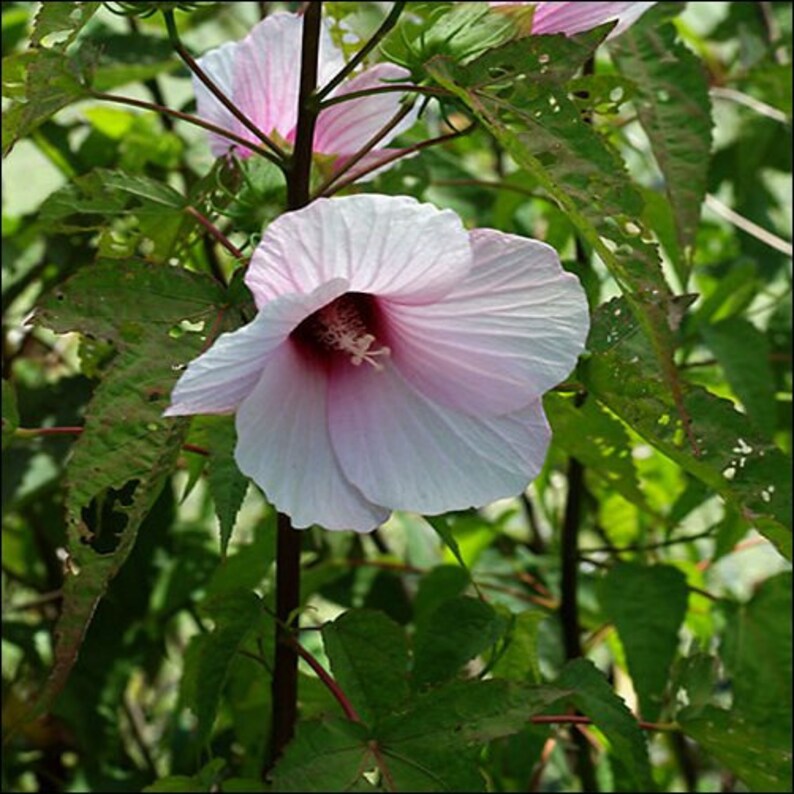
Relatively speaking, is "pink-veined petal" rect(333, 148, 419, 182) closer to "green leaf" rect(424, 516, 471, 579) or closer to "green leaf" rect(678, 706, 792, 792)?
"green leaf" rect(424, 516, 471, 579)

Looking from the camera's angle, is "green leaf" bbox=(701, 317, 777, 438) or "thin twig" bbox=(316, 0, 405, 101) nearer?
"thin twig" bbox=(316, 0, 405, 101)

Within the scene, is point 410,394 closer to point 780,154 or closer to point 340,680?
point 340,680

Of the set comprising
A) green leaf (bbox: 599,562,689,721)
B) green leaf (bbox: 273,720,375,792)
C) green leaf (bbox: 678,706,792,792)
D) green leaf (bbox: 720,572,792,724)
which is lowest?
green leaf (bbox: 720,572,792,724)

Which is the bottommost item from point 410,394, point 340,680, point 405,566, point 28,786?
point 28,786

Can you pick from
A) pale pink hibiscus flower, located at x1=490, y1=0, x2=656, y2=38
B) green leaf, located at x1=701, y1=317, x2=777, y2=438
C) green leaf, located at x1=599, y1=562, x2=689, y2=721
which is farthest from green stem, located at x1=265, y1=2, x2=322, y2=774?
green leaf, located at x1=701, y1=317, x2=777, y2=438

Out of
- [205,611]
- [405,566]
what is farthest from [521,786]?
[205,611]

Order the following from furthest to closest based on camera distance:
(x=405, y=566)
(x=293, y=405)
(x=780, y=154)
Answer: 1. (x=780, y=154)
2. (x=405, y=566)
3. (x=293, y=405)

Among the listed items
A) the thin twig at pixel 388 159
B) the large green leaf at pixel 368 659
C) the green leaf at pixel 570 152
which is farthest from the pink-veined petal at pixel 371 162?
the large green leaf at pixel 368 659
